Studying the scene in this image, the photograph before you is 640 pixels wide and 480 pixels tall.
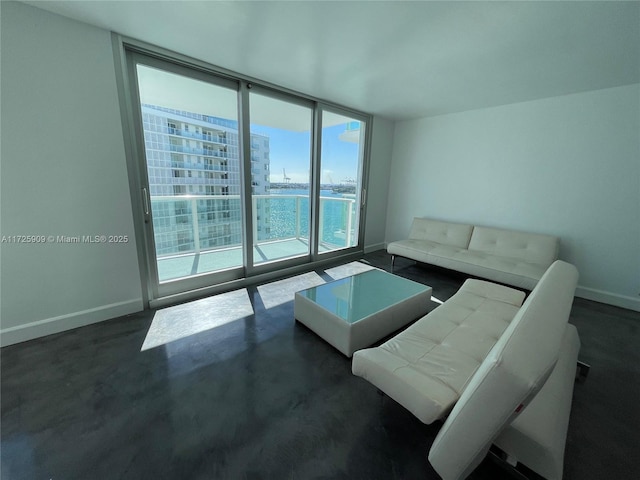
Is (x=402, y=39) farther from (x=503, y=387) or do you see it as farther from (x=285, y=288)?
(x=285, y=288)

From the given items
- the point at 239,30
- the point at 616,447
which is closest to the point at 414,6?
the point at 239,30

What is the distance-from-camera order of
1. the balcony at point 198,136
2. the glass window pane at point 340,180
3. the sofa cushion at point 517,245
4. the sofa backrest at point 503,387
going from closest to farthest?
the sofa backrest at point 503,387
the balcony at point 198,136
the sofa cushion at point 517,245
the glass window pane at point 340,180

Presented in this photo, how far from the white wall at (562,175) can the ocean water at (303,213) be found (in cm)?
164

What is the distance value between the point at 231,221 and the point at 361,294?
179 centimetres

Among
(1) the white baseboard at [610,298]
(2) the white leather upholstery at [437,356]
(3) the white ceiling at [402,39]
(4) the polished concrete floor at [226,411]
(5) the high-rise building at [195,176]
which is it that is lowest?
(4) the polished concrete floor at [226,411]

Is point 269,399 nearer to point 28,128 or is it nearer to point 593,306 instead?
point 28,128

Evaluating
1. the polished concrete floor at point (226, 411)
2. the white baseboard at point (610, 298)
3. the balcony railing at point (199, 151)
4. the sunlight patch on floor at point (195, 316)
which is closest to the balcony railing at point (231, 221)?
the balcony railing at point (199, 151)

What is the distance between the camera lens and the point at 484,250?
3246 mm

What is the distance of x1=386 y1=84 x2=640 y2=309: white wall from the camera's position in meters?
2.55

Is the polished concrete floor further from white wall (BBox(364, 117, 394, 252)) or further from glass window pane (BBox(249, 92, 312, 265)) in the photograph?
white wall (BBox(364, 117, 394, 252))

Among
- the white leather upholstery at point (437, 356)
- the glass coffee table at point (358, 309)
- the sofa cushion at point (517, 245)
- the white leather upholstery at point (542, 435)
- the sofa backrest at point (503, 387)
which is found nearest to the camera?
the sofa backrest at point (503, 387)

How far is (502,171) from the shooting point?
329 centimetres

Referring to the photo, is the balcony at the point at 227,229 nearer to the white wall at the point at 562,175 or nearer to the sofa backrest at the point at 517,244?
the white wall at the point at 562,175

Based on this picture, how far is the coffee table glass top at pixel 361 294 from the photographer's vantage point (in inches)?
75.9
